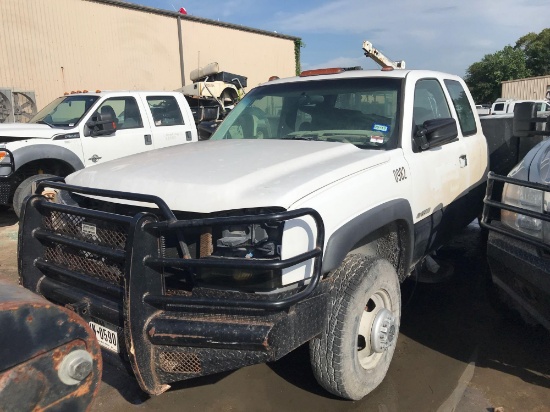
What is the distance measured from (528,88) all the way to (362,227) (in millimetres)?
34804

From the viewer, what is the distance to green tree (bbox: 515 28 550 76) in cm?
4319

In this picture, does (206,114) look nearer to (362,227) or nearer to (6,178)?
(6,178)

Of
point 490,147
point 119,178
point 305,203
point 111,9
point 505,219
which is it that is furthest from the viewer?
point 111,9

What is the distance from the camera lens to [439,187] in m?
3.84

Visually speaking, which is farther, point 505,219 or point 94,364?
point 505,219

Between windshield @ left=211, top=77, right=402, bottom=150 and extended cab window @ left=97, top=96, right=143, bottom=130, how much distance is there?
13.2 feet

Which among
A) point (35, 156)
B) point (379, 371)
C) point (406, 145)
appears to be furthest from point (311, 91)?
point (35, 156)

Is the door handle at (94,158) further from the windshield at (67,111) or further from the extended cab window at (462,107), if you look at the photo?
the extended cab window at (462,107)

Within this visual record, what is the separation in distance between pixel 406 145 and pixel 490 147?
2481mm

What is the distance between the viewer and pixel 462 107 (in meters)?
4.65

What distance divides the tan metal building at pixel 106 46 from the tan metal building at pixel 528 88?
62.7 feet

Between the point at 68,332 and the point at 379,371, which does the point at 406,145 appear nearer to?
the point at 379,371

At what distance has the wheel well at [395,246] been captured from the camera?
3271mm

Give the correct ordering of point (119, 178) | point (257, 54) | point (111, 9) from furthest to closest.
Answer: point (257, 54) < point (111, 9) < point (119, 178)
